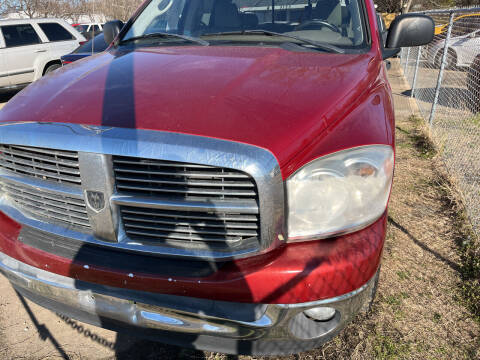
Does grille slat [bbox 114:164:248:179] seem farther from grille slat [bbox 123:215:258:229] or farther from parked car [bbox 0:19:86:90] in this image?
parked car [bbox 0:19:86:90]

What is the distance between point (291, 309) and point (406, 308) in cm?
124

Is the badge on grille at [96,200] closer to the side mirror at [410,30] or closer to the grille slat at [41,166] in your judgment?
the grille slat at [41,166]

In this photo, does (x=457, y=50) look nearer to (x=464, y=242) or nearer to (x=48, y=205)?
(x=464, y=242)

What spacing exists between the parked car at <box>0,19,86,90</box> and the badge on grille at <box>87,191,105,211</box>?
855cm

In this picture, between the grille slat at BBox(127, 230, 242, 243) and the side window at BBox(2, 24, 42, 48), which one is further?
the side window at BBox(2, 24, 42, 48)

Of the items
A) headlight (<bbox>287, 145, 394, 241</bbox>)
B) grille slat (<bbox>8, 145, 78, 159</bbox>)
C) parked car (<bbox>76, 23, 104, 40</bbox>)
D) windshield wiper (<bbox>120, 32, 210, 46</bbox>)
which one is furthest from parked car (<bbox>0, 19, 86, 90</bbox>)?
headlight (<bbox>287, 145, 394, 241</bbox>)

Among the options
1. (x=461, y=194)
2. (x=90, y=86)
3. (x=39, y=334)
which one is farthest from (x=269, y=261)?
(x=461, y=194)

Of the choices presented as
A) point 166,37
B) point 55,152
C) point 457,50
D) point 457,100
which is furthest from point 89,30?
point 55,152

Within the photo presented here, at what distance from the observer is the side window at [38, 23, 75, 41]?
31.1ft

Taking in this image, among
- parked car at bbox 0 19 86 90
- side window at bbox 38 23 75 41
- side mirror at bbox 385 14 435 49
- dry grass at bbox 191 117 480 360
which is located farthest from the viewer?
side window at bbox 38 23 75 41

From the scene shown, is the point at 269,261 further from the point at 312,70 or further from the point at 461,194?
the point at 461,194

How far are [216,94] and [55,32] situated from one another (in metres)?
9.54

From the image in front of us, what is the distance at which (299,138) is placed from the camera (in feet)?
5.18

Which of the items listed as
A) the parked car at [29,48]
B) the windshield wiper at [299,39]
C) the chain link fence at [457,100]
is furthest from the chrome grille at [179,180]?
the parked car at [29,48]
